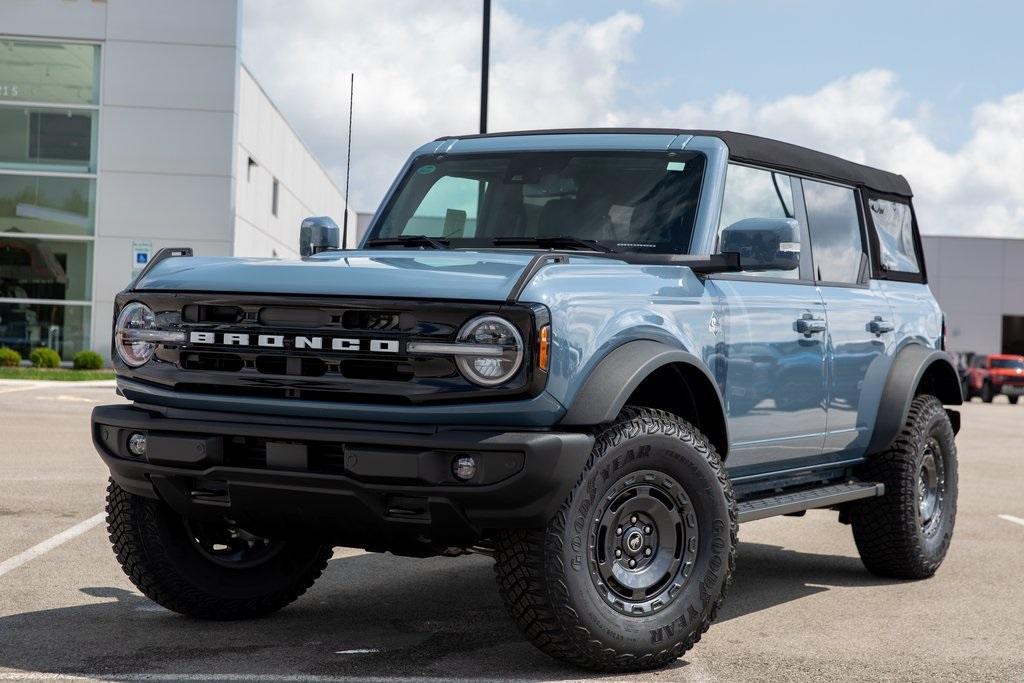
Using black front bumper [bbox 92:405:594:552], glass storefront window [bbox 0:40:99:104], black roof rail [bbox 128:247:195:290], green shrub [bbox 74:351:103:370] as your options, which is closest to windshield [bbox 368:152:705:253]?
black roof rail [bbox 128:247:195:290]

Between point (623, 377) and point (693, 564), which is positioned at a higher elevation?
point (623, 377)

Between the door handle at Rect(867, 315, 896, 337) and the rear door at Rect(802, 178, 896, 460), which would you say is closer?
the rear door at Rect(802, 178, 896, 460)

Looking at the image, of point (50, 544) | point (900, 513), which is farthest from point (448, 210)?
point (50, 544)

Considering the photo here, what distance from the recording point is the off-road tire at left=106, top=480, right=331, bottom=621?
5.56m

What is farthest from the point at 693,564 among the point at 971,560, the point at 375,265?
the point at 971,560

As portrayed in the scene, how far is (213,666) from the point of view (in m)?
4.96

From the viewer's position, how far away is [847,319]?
22.5ft

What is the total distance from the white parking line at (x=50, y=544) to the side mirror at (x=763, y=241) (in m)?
3.85

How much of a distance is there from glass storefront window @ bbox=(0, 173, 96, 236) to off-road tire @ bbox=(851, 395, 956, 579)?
1171 inches

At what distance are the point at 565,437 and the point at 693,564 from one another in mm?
886

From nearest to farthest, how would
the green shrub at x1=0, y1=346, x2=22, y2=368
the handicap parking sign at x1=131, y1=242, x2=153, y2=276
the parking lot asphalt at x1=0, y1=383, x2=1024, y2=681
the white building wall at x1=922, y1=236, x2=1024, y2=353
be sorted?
the parking lot asphalt at x1=0, y1=383, x2=1024, y2=681, the green shrub at x1=0, y1=346, x2=22, y2=368, the handicap parking sign at x1=131, y1=242, x2=153, y2=276, the white building wall at x1=922, y1=236, x2=1024, y2=353

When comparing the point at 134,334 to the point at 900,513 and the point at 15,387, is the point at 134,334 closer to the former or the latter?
the point at 900,513

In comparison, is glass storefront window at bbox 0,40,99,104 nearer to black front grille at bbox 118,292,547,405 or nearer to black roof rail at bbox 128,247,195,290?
black roof rail at bbox 128,247,195,290

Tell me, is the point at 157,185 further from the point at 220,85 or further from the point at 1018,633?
the point at 1018,633
